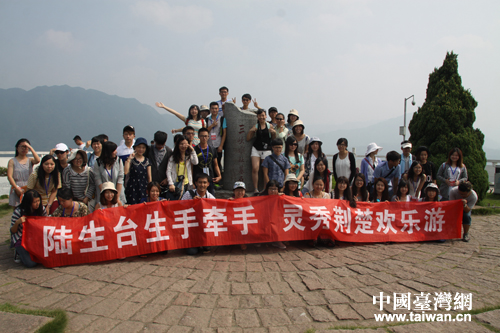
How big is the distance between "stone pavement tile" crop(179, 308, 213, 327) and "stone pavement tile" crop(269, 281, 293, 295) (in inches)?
33.6

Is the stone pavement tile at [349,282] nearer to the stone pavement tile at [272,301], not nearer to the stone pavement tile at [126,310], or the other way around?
the stone pavement tile at [272,301]

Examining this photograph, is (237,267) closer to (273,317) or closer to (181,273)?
(181,273)

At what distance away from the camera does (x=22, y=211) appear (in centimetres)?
448

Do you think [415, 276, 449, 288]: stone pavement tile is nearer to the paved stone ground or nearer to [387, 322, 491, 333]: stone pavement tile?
the paved stone ground

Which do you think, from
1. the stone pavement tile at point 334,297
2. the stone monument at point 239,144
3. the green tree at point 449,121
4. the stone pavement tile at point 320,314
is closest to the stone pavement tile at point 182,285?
the stone pavement tile at point 320,314

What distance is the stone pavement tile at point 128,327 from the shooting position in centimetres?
273

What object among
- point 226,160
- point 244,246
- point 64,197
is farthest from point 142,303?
point 226,160

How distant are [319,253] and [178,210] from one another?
2.45 meters

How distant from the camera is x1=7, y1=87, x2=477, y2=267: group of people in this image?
4953 mm

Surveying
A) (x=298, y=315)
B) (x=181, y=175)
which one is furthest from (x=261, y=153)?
(x=298, y=315)

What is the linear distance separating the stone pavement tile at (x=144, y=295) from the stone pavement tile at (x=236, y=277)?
0.90 m

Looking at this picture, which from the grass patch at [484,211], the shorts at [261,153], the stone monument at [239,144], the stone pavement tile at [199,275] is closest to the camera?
the stone pavement tile at [199,275]

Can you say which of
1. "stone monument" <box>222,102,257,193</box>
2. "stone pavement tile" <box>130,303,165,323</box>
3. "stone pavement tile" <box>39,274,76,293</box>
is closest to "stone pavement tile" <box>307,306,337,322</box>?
"stone pavement tile" <box>130,303,165,323</box>

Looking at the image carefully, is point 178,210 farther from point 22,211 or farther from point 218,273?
point 22,211
